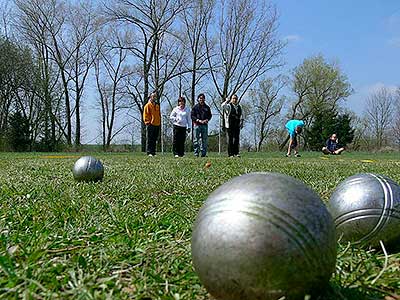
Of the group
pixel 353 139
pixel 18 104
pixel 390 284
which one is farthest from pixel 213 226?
pixel 353 139

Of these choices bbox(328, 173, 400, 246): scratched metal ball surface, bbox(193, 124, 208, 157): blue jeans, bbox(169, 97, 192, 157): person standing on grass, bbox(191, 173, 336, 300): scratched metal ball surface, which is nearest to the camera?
bbox(191, 173, 336, 300): scratched metal ball surface

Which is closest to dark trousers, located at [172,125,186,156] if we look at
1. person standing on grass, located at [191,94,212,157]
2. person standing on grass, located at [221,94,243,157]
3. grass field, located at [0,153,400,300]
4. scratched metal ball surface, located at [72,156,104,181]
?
person standing on grass, located at [191,94,212,157]

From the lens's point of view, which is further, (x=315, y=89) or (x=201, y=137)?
(x=315, y=89)

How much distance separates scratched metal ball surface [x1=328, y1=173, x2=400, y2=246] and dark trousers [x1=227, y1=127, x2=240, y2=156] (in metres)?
14.3

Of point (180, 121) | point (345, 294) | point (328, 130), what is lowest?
point (345, 294)

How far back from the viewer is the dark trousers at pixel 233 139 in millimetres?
17386

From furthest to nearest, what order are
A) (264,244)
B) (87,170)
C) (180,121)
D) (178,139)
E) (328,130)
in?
1. (328,130)
2. (178,139)
3. (180,121)
4. (87,170)
5. (264,244)

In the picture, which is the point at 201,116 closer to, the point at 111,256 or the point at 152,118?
the point at 152,118

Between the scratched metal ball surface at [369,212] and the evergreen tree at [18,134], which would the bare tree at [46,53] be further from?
the scratched metal ball surface at [369,212]

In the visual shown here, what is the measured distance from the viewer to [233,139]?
17688 mm

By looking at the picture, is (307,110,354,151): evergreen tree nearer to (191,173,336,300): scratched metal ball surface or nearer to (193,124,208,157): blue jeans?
(193,124,208,157): blue jeans

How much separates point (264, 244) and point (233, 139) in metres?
15.9

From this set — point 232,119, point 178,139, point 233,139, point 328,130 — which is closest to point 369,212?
point 178,139

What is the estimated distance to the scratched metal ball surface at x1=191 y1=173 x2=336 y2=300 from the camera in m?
1.77
